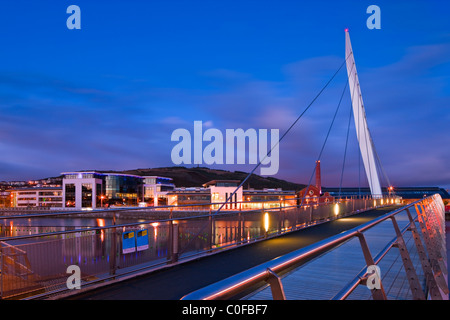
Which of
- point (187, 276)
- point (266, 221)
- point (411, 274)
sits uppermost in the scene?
point (411, 274)

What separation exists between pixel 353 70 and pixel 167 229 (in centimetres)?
3733

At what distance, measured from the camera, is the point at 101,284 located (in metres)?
5.93

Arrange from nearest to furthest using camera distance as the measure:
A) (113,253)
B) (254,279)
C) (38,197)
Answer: (254,279) < (113,253) < (38,197)

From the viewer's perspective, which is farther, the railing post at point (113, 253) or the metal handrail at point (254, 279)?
the railing post at point (113, 253)

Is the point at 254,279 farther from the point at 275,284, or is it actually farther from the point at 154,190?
the point at 154,190

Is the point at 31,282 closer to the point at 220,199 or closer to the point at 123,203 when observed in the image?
the point at 220,199

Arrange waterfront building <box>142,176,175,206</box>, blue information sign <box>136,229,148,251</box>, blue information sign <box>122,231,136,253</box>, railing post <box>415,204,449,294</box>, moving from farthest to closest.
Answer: waterfront building <box>142,176,175,206</box>, blue information sign <box>136,229,148,251</box>, blue information sign <box>122,231,136,253</box>, railing post <box>415,204,449,294</box>

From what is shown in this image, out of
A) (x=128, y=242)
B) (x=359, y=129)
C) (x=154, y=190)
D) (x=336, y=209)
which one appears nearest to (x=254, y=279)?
(x=128, y=242)

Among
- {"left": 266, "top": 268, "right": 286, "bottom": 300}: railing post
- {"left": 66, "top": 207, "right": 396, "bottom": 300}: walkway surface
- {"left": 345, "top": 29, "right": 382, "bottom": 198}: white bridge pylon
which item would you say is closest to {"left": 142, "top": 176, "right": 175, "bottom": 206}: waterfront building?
{"left": 345, "top": 29, "right": 382, "bottom": 198}: white bridge pylon

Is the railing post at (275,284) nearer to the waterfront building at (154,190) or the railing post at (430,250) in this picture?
the railing post at (430,250)

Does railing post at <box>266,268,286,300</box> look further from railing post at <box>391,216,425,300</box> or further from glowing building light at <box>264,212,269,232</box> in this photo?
glowing building light at <box>264,212,269,232</box>

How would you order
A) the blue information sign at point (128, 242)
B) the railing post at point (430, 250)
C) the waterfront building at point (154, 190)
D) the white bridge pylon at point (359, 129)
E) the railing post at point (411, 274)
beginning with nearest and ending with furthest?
the railing post at point (411, 274), the railing post at point (430, 250), the blue information sign at point (128, 242), the white bridge pylon at point (359, 129), the waterfront building at point (154, 190)

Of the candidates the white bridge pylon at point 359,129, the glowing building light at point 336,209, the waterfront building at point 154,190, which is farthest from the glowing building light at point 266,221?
the waterfront building at point 154,190
